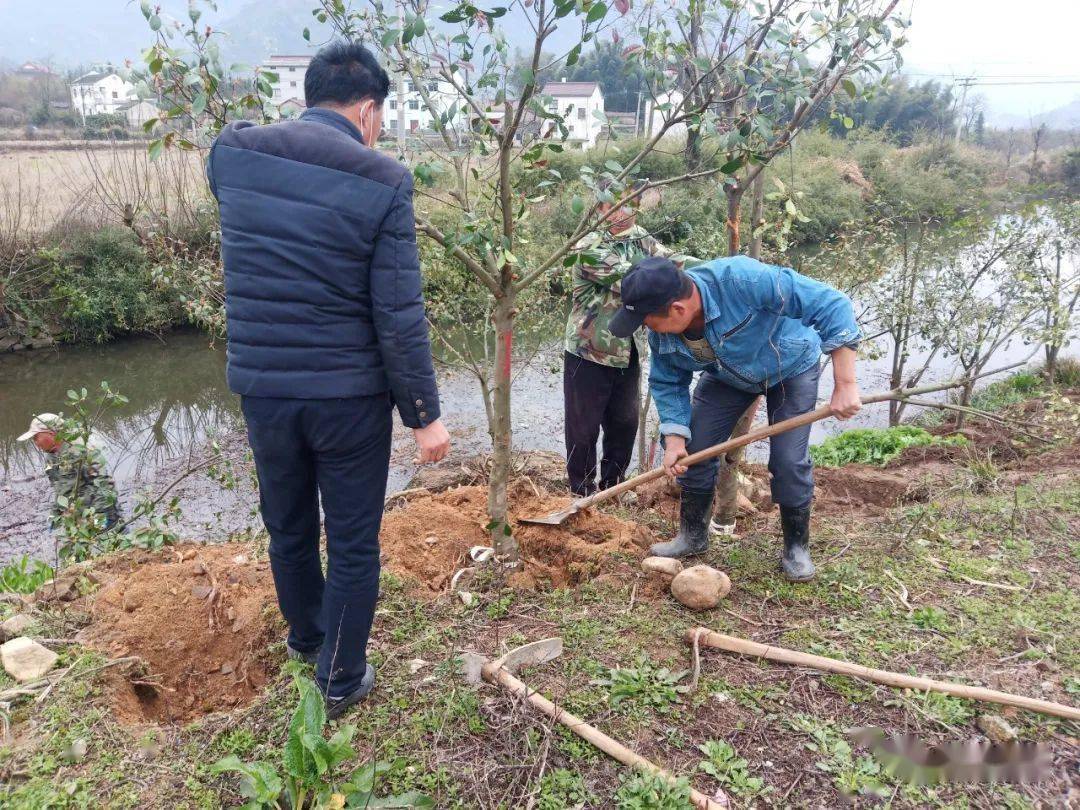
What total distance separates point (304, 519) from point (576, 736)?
1090 mm

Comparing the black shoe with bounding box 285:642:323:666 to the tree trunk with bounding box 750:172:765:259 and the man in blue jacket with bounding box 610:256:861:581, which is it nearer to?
the man in blue jacket with bounding box 610:256:861:581

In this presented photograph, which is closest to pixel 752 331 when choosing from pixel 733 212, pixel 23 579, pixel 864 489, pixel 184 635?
pixel 733 212

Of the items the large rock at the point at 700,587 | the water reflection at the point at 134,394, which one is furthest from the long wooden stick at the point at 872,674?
the water reflection at the point at 134,394

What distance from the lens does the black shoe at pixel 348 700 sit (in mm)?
2266

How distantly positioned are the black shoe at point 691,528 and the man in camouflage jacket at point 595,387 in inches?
36.8

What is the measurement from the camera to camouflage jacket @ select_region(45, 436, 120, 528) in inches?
154

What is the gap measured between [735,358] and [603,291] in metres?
0.66

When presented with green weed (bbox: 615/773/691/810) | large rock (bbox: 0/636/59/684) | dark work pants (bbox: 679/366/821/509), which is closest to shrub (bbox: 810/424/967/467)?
dark work pants (bbox: 679/366/821/509)

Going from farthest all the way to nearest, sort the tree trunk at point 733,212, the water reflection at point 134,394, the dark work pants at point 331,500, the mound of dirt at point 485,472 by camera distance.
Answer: the water reflection at point 134,394
the mound of dirt at point 485,472
the tree trunk at point 733,212
the dark work pants at point 331,500

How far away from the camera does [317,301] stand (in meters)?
1.93

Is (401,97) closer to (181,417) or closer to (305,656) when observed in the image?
(305,656)

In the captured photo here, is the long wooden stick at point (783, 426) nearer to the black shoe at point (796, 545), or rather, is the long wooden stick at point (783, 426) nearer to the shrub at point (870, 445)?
the black shoe at point (796, 545)

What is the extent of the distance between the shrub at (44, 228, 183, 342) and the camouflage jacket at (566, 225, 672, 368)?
8.53 m

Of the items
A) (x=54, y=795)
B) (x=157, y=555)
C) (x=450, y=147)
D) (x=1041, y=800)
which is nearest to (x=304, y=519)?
(x=54, y=795)
